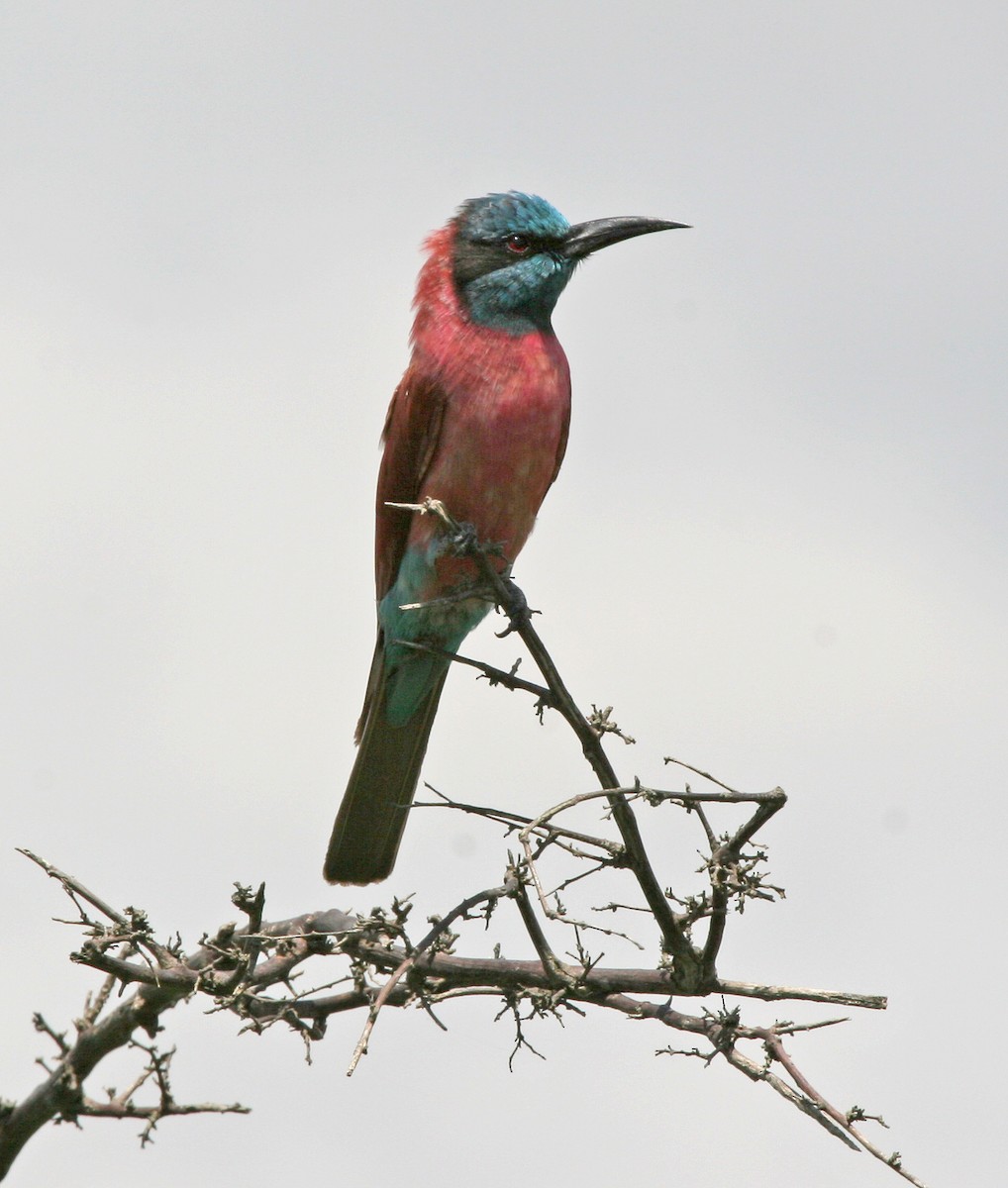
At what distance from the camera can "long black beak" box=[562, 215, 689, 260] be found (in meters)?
6.07

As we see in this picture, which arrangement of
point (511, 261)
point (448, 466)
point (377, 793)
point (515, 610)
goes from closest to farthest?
point (515, 610), point (448, 466), point (377, 793), point (511, 261)

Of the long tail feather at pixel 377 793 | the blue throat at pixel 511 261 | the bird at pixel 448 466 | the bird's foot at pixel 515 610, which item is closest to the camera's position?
the bird's foot at pixel 515 610

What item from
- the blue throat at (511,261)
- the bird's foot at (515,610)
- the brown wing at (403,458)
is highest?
the blue throat at (511,261)

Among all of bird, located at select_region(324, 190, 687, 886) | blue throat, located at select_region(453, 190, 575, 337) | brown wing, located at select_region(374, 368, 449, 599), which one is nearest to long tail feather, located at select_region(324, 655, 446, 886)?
bird, located at select_region(324, 190, 687, 886)

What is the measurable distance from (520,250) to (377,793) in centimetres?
230

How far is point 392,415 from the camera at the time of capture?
227 inches

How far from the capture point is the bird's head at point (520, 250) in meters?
5.86

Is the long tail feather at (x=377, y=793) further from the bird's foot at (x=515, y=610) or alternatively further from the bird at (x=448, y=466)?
the bird's foot at (x=515, y=610)

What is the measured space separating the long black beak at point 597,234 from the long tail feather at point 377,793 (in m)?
1.88

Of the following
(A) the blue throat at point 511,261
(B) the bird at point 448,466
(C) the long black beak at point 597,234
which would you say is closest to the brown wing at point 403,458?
(B) the bird at point 448,466

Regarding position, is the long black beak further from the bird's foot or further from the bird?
the bird's foot

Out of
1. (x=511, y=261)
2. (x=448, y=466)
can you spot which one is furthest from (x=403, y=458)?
(x=511, y=261)

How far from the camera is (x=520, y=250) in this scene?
19.8 feet

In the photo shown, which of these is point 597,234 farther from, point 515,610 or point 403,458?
point 515,610
